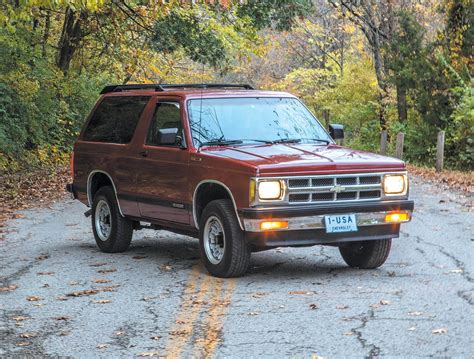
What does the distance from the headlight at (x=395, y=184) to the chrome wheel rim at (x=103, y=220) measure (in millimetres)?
3738

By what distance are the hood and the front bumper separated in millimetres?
347

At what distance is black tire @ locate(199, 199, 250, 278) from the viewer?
9133mm

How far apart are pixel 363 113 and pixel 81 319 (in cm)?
3438

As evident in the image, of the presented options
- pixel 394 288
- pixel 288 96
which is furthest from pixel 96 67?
pixel 394 288

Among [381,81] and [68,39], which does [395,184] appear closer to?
[68,39]

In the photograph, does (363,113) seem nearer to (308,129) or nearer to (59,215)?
(59,215)

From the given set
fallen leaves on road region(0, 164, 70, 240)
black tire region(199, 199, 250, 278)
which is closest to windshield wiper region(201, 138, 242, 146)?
black tire region(199, 199, 250, 278)

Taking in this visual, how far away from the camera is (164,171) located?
10.4m

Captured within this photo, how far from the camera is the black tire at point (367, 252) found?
986cm

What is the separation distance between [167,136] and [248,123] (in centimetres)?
95

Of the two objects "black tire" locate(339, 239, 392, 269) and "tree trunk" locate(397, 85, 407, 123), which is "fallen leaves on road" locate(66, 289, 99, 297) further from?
"tree trunk" locate(397, 85, 407, 123)

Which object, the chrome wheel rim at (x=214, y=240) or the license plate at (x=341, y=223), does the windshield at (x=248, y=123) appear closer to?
the chrome wheel rim at (x=214, y=240)

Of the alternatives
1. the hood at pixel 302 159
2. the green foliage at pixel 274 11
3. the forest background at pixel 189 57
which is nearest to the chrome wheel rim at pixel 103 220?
the hood at pixel 302 159


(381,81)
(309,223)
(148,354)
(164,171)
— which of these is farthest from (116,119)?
(381,81)
